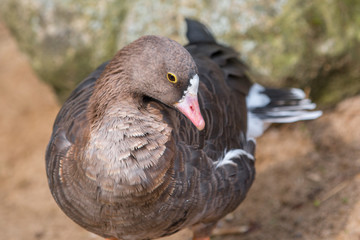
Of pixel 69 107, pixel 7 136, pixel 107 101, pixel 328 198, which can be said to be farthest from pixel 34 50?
pixel 328 198

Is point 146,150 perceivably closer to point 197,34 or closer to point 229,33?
point 197,34

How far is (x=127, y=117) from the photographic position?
2.62 metres

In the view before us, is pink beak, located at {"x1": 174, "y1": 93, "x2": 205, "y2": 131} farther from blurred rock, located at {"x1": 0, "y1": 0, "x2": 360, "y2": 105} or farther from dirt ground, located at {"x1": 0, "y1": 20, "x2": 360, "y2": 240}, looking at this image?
blurred rock, located at {"x1": 0, "y1": 0, "x2": 360, "y2": 105}

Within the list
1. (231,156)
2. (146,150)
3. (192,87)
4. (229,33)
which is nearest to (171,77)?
(192,87)

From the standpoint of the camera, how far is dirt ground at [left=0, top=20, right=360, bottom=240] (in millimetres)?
4133

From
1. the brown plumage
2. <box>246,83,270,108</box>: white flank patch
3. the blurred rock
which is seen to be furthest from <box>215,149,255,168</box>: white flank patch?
the blurred rock

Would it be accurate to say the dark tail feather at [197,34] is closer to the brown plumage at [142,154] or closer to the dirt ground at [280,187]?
the brown plumage at [142,154]

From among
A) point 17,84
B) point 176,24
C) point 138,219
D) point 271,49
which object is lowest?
point 138,219

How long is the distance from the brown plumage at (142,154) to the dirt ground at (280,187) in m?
1.16

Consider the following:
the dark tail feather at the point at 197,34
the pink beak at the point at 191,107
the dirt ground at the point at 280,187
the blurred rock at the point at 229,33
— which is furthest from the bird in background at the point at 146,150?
the blurred rock at the point at 229,33

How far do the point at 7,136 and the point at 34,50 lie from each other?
1.44 meters

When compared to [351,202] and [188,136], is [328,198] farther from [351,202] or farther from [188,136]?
[188,136]

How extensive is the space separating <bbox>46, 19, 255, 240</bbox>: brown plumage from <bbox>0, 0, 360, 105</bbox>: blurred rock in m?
1.86

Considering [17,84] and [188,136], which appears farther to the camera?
[17,84]
